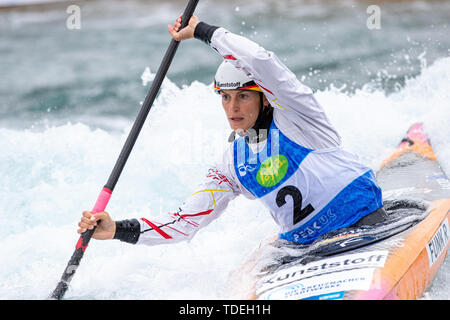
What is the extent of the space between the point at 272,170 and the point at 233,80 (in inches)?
18.2

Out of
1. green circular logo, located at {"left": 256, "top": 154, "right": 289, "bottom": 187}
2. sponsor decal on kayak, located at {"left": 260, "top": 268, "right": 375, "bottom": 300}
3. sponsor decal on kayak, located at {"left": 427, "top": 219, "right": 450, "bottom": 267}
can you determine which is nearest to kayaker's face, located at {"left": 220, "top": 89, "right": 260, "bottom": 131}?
green circular logo, located at {"left": 256, "top": 154, "right": 289, "bottom": 187}

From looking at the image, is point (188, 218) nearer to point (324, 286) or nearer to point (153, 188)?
point (324, 286)

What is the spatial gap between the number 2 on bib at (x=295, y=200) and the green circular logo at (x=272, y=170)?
0.06 metres

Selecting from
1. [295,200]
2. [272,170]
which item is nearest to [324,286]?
[295,200]

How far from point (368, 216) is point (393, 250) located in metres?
0.23

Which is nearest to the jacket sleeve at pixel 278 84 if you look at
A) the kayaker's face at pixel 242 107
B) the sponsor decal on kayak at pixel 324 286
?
the kayaker's face at pixel 242 107

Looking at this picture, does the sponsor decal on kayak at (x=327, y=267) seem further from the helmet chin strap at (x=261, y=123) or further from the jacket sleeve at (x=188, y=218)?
the helmet chin strap at (x=261, y=123)

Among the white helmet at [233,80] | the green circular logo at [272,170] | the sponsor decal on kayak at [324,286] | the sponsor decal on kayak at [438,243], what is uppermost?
the white helmet at [233,80]

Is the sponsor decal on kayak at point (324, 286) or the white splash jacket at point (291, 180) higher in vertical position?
the white splash jacket at point (291, 180)

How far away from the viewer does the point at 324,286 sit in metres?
2.29

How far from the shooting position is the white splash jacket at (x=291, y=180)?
8.17ft

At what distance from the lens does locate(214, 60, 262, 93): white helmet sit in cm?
248

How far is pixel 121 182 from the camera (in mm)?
4875

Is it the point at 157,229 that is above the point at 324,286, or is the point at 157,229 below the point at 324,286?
above
